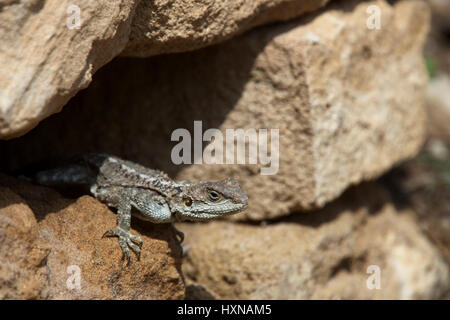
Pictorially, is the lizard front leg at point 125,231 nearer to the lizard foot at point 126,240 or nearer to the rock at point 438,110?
the lizard foot at point 126,240

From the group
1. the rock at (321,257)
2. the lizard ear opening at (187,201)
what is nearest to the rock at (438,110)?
the rock at (321,257)

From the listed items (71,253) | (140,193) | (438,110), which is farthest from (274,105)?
(438,110)

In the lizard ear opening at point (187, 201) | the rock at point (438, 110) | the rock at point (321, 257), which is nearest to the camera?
the lizard ear opening at point (187, 201)

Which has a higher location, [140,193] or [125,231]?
[140,193]

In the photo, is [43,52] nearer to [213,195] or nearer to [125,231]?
[125,231]

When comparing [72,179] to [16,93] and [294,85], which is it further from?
[294,85]

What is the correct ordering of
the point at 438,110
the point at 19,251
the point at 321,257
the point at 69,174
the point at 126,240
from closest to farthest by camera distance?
the point at 19,251
the point at 126,240
the point at 69,174
the point at 321,257
the point at 438,110
